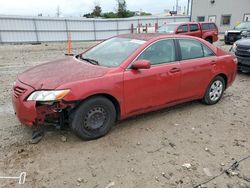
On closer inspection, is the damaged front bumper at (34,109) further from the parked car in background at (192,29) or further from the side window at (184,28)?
the side window at (184,28)

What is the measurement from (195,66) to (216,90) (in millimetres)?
1031

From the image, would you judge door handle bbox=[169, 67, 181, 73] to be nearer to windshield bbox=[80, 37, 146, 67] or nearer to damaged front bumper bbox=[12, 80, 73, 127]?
windshield bbox=[80, 37, 146, 67]

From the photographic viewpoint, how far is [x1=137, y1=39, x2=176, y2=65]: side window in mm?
3879

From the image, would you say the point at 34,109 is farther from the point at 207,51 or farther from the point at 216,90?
the point at 216,90

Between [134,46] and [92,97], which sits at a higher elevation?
[134,46]

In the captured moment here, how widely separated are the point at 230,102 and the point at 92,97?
11.6 feet

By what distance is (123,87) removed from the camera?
139 inches

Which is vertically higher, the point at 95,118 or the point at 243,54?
the point at 243,54

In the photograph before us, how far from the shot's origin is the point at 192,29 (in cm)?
1486

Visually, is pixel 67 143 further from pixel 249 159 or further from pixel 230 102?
pixel 230 102

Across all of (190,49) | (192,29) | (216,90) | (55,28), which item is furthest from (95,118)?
(55,28)

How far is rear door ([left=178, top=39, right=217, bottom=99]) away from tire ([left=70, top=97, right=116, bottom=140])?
5.33ft

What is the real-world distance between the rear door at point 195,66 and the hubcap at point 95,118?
5.65ft

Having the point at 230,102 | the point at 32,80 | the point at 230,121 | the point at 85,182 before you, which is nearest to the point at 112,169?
the point at 85,182
